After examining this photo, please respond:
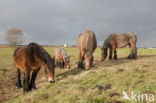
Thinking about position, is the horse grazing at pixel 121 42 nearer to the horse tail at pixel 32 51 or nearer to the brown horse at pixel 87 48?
the brown horse at pixel 87 48

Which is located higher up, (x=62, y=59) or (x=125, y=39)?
(x=125, y=39)

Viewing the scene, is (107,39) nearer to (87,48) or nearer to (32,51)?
(87,48)

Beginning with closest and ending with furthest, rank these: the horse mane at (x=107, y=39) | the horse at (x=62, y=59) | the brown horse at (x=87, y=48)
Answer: the brown horse at (x=87, y=48) → the horse at (x=62, y=59) → the horse mane at (x=107, y=39)

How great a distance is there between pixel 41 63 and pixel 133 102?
13.1ft

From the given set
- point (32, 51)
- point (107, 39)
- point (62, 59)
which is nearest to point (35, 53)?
point (32, 51)

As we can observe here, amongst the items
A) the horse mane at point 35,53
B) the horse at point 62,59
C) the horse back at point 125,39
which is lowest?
the horse at point 62,59

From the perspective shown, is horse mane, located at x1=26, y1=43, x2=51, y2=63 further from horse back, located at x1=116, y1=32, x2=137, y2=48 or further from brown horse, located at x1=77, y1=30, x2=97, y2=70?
horse back, located at x1=116, y1=32, x2=137, y2=48

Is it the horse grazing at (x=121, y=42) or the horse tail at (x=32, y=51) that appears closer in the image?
the horse tail at (x=32, y=51)

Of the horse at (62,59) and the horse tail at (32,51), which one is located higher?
the horse tail at (32,51)

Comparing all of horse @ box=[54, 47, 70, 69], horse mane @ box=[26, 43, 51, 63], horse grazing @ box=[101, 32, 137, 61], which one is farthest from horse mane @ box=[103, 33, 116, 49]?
horse mane @ box=[26, 43, 51, 63]

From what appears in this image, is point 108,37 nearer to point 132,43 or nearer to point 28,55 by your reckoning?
point 132,43

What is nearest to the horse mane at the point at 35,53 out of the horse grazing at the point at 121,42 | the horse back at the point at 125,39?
the horse grazing at the point at 121,42

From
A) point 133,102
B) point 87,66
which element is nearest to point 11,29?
point 87,66

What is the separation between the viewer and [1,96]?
5.75 m
